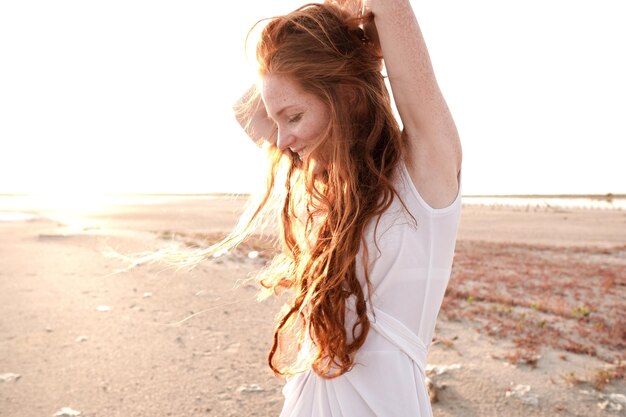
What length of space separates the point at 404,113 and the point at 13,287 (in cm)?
888

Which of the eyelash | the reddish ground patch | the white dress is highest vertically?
the eyelash

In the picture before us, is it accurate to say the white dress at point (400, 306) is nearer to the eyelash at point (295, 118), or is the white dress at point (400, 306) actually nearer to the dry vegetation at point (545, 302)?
the eyelash at point (295, 118)

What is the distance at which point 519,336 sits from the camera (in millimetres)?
6609

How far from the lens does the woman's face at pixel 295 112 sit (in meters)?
1.66

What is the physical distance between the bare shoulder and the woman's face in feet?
1.02

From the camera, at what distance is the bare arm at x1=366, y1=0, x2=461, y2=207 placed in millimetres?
1485

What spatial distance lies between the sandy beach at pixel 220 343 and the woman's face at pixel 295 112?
107 centimetres

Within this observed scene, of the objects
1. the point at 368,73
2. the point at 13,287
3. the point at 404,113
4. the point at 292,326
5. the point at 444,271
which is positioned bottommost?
the point at 13,287

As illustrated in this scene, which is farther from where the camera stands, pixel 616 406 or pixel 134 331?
pixel 134 331

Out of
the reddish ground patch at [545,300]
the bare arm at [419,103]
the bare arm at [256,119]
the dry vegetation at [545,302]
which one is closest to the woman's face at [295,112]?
the bare arm at [419,103]

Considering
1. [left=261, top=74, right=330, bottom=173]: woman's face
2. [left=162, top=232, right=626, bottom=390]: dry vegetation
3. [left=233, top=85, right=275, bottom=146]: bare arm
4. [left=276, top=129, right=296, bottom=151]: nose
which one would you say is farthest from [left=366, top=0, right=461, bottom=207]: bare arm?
[left=162, top=232, right=626, bottom=390]: dry vegetation

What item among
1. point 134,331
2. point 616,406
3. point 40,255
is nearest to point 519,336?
point 616,406

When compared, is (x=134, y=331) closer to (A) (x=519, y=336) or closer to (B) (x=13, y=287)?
→ (B) (x=13, y=287)

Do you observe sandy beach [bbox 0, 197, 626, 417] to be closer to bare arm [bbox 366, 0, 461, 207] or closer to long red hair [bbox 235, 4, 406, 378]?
long red hair [bbox 235, 4, 406, 378]
